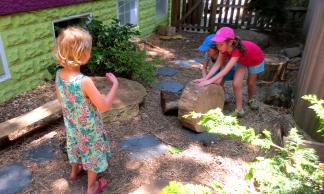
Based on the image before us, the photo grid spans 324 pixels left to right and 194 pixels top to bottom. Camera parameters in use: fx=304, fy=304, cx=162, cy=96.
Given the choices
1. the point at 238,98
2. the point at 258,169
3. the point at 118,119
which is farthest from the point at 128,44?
the point at 258,169

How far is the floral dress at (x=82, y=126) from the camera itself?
7.21 feet

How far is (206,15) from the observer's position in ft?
30.5

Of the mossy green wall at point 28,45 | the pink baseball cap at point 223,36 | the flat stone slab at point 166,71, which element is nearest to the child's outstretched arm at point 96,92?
the pink baseball cap at point 223,36

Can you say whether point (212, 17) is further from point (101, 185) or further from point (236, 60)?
point (101, 185)

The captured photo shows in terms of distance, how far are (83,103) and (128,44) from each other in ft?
9.44

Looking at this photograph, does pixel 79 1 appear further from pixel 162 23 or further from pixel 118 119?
pixel 162 23

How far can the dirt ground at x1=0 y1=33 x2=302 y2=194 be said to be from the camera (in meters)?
2.76

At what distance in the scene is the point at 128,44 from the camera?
16.3ft

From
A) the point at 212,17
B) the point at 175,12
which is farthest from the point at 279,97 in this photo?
the point at 175,12

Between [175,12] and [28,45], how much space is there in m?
5.69

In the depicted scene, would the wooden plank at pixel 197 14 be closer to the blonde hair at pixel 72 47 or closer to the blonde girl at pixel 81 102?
the blonde girl at pixel 81 102

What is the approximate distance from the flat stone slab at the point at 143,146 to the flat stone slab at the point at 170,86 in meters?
1.55

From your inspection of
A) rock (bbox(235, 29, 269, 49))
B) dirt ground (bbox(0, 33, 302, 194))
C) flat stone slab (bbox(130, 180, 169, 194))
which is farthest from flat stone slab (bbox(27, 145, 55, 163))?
rock (bbox(235, 29, 269, 49))

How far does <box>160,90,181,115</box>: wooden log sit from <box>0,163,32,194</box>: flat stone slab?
1836mm
